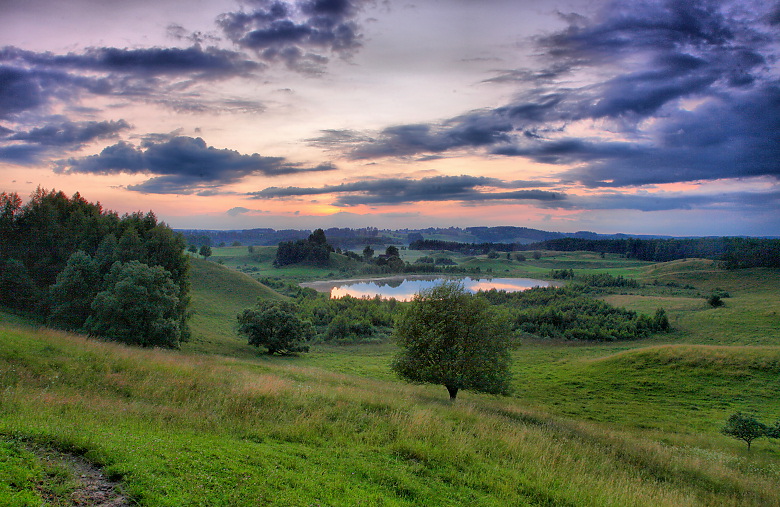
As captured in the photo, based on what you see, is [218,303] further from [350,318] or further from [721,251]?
[721,251]

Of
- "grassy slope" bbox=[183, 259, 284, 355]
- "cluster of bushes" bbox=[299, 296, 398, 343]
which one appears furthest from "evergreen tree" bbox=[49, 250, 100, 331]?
"cluster of bushes" bbox=[299, 296, 398, 343]

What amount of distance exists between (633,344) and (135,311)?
202 feet

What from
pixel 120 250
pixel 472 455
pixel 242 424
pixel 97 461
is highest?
pixel 120 250

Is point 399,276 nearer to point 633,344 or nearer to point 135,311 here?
point 633,344

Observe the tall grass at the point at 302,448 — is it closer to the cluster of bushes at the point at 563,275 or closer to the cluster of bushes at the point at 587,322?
the cluster of bushes at the point at 587,322

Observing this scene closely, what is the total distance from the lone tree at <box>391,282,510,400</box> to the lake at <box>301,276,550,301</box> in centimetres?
9321

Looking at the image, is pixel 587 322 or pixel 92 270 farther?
pixel 587 322

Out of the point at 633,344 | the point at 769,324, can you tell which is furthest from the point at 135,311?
the point at 769,324

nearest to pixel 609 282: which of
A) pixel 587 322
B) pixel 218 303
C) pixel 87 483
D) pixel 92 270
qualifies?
pixel 587 322

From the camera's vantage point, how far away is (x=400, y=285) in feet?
468

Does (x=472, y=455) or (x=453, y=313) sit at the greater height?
(x=453, y=313)

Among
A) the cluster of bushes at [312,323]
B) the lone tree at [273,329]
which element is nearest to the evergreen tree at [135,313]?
the lone tree at [273,329]

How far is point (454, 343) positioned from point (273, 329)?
80.1 ft

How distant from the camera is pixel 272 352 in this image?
40781 mm
